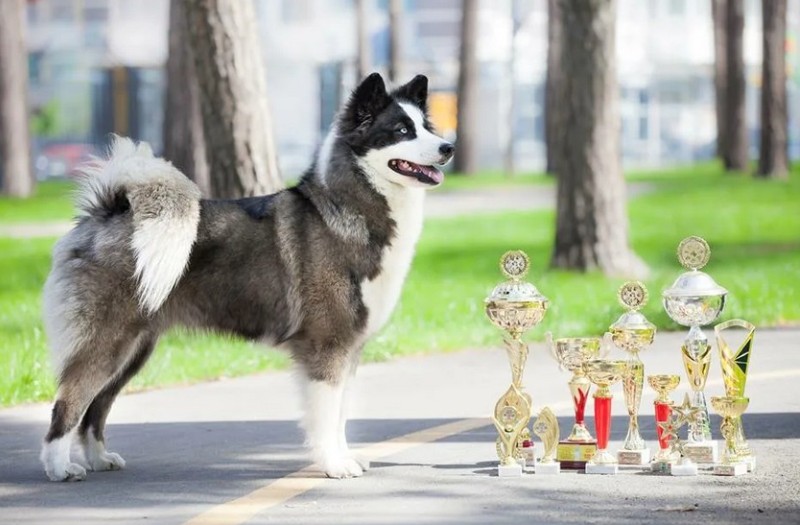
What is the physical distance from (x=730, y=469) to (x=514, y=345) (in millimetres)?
1208

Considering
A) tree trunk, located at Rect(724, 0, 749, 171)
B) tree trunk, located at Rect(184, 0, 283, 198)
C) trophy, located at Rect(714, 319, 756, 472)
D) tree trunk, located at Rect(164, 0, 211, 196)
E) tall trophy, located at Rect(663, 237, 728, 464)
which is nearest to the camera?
trophy, located at Rect(714, 319, 756, 472)

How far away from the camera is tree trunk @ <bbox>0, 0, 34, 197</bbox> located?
35750 millimetres

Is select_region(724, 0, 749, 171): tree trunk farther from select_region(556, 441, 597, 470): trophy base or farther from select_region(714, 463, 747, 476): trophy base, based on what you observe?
select_region(714, 463, 747, 476): trophy base

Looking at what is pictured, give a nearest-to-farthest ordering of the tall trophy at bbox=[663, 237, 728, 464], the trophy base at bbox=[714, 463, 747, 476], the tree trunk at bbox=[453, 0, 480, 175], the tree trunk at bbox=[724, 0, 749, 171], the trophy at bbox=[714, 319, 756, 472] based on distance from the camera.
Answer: the trophy base at bbox=[714, 463, 747, 476] < the trophy at bbox=[714, 319, 756, 472] < the tall trophy at bbox=[663, 237, 728, 464] < the tree trunk at bbox=[724, 0, 749, 171] < the tree trunk at bbox=[453, 0, 480, 175]

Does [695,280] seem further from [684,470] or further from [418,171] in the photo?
[418,171]

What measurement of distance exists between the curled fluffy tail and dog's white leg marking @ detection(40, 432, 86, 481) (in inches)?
30.3

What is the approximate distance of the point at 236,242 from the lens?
8094mm

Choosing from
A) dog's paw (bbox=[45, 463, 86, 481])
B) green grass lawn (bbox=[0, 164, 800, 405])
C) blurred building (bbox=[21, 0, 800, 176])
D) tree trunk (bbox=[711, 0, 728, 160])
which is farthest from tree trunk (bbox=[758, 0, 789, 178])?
dog's paw (bbox=[45, 463, 86, 481])

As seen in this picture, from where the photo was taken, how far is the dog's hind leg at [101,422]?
319 inches

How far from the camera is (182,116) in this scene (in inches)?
998

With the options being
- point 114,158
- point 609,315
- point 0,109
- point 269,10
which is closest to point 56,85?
point 269,10

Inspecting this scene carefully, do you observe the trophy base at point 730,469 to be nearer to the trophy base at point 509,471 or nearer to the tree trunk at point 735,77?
the trophy base at point 509,471

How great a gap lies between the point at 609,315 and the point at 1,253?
11861mm

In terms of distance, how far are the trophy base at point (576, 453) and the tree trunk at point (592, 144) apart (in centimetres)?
1016
